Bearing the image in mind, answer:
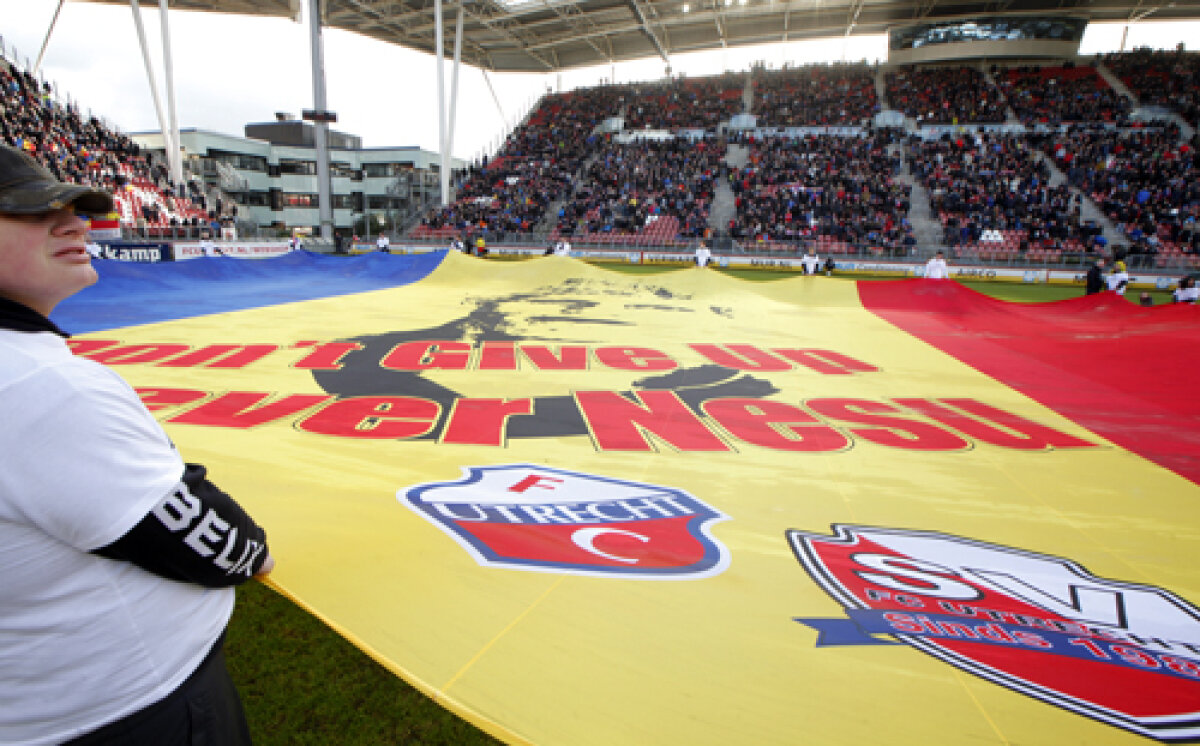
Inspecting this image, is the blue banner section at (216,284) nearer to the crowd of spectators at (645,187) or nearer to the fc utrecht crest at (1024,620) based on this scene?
the fc utrecht crest at (1024,620)

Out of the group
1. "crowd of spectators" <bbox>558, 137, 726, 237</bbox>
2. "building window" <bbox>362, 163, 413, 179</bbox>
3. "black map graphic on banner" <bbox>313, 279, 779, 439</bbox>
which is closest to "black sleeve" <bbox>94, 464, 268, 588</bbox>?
"black map graphic on banner" <bbox>313, 279, 779, 439</bbox>

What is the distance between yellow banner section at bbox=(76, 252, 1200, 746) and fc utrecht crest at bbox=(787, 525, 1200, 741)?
0.01 m

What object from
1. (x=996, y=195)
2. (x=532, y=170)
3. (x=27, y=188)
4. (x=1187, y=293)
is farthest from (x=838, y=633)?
(x=532, y=170)

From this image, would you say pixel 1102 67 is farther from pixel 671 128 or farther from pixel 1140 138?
pixel 671 128

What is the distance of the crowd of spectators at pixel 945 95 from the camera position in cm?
3325

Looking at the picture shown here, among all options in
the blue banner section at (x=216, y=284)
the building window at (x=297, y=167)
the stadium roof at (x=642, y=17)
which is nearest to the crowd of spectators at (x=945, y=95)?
the stadium roof at (x=642, y=17)

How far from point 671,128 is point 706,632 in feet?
135

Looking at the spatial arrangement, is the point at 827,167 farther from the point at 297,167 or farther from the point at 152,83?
the point at 297,167

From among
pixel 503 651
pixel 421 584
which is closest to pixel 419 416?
pixel 421 584

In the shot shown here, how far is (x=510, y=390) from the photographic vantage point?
5.55 metres

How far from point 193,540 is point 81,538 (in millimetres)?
221

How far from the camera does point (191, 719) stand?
1.23m

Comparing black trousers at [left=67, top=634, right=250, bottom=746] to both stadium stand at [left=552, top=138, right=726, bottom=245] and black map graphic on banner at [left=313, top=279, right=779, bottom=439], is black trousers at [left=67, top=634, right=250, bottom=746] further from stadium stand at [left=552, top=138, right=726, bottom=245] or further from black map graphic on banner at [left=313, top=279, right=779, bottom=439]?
stadium stand at [left=552, top=138, right=726, bottom=245]

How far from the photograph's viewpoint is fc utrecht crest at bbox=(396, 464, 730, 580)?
Result: 255 cm
